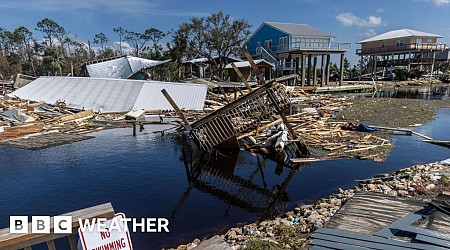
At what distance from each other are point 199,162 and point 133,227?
6477 millimetres

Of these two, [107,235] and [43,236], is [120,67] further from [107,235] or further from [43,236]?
[107,235]

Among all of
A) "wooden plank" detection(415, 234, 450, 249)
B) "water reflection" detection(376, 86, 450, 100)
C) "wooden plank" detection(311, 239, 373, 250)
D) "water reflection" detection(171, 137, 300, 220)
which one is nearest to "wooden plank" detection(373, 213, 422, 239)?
"wooden plank" detection(415, 234, 450, 249)

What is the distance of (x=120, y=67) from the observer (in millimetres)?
44156

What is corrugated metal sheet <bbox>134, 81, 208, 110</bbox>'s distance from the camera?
27875 mm

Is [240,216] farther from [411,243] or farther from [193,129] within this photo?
[193,129]

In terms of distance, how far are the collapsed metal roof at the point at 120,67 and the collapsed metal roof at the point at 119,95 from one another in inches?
425

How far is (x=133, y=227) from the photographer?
8.16 meters

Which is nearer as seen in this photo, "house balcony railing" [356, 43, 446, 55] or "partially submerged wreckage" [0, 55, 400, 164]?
"partially submerged wreckage" [0, 55, 400, 164]

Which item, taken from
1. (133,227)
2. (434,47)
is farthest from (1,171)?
(434,47)

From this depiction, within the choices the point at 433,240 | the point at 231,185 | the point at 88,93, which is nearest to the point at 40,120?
the point at 88,93

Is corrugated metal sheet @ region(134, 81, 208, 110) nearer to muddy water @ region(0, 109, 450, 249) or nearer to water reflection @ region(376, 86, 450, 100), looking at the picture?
muddy water @ region(0, 109, 450, 249)

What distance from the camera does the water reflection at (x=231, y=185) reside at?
9769mm

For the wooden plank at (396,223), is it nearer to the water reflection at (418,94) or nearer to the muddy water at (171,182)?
the muddy water at (171,182)

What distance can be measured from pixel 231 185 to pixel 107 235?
30.1 ft
